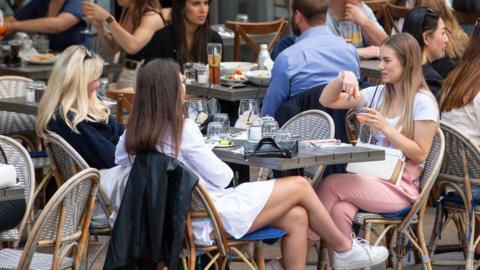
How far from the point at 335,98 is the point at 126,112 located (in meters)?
2.43

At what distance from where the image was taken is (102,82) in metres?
7.89

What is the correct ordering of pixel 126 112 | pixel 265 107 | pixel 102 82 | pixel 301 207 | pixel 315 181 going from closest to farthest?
1. pixel 301 207
2. pixel 315 181
3. pixel 265 107
4. pixel 102 82
5. pixel 126 112

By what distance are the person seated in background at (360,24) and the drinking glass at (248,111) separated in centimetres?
192

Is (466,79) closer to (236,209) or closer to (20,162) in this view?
(236,209)

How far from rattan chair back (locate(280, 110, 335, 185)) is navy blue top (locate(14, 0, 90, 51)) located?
11.3 feet

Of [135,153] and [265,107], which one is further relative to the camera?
[265,107]

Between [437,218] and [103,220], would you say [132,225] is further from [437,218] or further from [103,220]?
[437,218]

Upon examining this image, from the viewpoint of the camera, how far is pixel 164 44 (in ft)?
27.4

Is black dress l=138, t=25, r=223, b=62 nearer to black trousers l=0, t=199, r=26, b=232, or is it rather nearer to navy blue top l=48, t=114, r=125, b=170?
navy blue top l=48, t=114, r=125, b=170

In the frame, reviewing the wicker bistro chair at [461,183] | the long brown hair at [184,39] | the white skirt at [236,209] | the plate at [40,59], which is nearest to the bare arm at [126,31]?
the long brown hair at [184,39]

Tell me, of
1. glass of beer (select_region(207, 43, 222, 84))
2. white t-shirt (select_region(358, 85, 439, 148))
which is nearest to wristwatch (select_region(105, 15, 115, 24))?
glass of beer (select_region(207, 43, 222, 84))

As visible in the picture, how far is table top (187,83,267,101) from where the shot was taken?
7523 millimetres

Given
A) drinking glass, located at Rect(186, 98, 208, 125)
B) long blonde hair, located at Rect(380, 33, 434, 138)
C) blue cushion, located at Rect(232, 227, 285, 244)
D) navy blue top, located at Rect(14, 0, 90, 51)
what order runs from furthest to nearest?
navy blue top, located at Rect(14, 0, 90, 51)
drinking glass, located at Rect(186, 98, 208, 125)
long blonde hair, located at Rect(380, 33, 434, 138)
blue cushion, located at Rect(232, 227, 285, 244)

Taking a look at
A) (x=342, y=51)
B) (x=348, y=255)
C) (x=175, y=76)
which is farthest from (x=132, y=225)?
(x=342, y=51)
